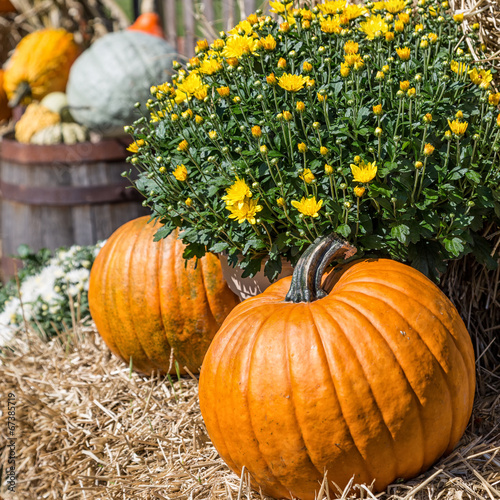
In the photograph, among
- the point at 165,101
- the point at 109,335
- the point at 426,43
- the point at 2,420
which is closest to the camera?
the point at 426,43

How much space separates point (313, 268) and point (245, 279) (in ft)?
1.59

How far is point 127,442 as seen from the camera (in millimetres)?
2008

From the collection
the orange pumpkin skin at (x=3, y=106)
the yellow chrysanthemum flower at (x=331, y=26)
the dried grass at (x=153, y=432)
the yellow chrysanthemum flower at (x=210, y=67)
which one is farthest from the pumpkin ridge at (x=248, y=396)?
the orange pumpkin skin at (x=3, y=106)

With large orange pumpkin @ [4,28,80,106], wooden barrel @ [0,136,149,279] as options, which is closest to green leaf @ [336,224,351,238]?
wooden barrel @ [0,136,149,279]

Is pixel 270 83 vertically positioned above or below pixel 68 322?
above

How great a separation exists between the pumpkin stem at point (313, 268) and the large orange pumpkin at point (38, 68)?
367 cm

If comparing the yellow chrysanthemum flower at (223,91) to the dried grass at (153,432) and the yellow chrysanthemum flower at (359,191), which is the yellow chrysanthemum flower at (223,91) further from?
the dried grass at (153,432)

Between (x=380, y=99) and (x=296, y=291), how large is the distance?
59 cm

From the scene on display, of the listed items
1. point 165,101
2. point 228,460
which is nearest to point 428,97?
point 165,101

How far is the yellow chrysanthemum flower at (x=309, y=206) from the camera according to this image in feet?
5.08

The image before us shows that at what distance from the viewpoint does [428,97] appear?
1700mm

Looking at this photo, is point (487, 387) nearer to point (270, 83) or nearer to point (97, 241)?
point (270, 83)

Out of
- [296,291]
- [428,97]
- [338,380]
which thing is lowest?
[338,380]

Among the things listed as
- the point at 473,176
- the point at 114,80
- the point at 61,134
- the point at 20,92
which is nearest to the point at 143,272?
the point at 473,176
